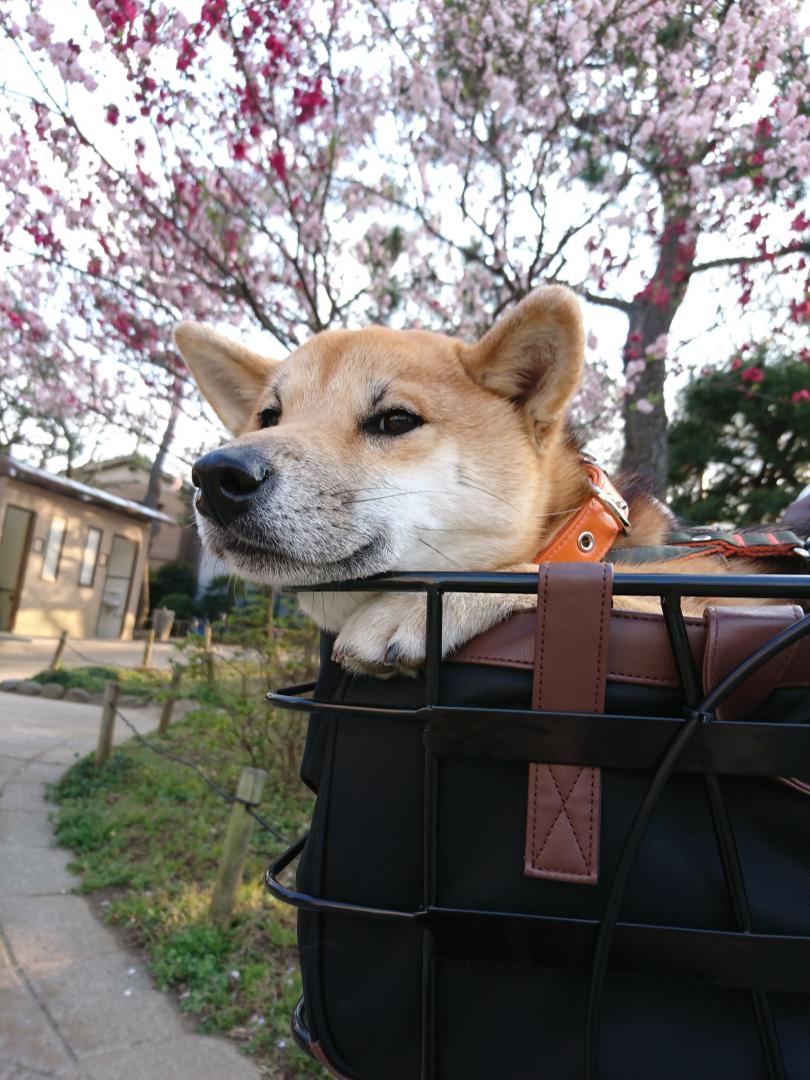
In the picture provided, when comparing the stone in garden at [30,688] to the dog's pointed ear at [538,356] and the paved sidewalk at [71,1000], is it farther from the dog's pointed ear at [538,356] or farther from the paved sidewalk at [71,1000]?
the dog's pointed ear at [538,356]

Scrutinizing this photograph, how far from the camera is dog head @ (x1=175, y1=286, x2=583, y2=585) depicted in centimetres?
143

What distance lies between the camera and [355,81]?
6.66 metres

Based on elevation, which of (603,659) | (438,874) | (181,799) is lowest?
(181,799)

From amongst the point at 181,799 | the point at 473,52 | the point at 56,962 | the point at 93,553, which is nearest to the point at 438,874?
the point at 56,962

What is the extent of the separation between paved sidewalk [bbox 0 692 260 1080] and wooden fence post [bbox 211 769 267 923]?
49cm

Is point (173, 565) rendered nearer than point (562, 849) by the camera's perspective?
No

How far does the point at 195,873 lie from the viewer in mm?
5082

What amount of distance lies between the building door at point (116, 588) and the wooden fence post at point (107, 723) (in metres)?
16.5

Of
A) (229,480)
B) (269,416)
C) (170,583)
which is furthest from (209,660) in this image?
(170,583)

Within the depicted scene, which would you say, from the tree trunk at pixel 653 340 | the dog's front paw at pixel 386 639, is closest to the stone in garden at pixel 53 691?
the tree trunk at pixel 653 340

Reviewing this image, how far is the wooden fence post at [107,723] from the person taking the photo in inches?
286

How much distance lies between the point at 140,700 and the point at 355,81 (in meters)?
8.80

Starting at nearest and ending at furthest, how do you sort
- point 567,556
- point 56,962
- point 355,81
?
1. point 567,556
2. point 56,962
3. point 355,81

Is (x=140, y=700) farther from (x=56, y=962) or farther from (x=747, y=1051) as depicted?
(x=747, y=1051)
